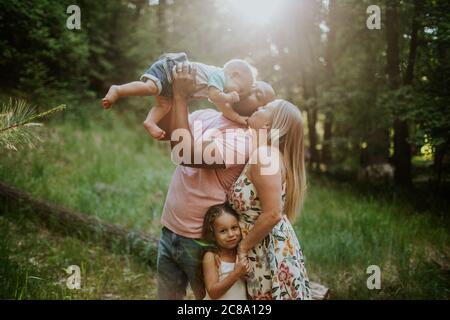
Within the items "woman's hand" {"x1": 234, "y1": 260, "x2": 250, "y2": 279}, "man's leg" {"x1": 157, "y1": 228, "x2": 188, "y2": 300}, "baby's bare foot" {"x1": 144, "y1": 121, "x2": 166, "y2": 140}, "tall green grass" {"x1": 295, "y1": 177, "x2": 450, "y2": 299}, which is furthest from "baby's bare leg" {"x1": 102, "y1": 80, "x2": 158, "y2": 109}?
"tall green grass" {"x1": 295, "y1": 177, "x2": 450, "y2": 299}

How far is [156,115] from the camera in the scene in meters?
1.68

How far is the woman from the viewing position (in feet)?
5.39

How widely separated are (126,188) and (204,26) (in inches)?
111

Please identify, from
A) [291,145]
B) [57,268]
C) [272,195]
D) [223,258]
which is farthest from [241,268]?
[57,268]

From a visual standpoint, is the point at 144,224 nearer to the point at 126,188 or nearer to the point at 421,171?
the point at 126,188

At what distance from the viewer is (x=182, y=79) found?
1635 mm

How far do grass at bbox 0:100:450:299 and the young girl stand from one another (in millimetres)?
1640

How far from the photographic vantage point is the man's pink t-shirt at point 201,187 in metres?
1.77

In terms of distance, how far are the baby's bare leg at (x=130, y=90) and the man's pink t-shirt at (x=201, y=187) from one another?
0.29m

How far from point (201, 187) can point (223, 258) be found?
13.4 inches

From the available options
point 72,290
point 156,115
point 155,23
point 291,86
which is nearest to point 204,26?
point 155,23
